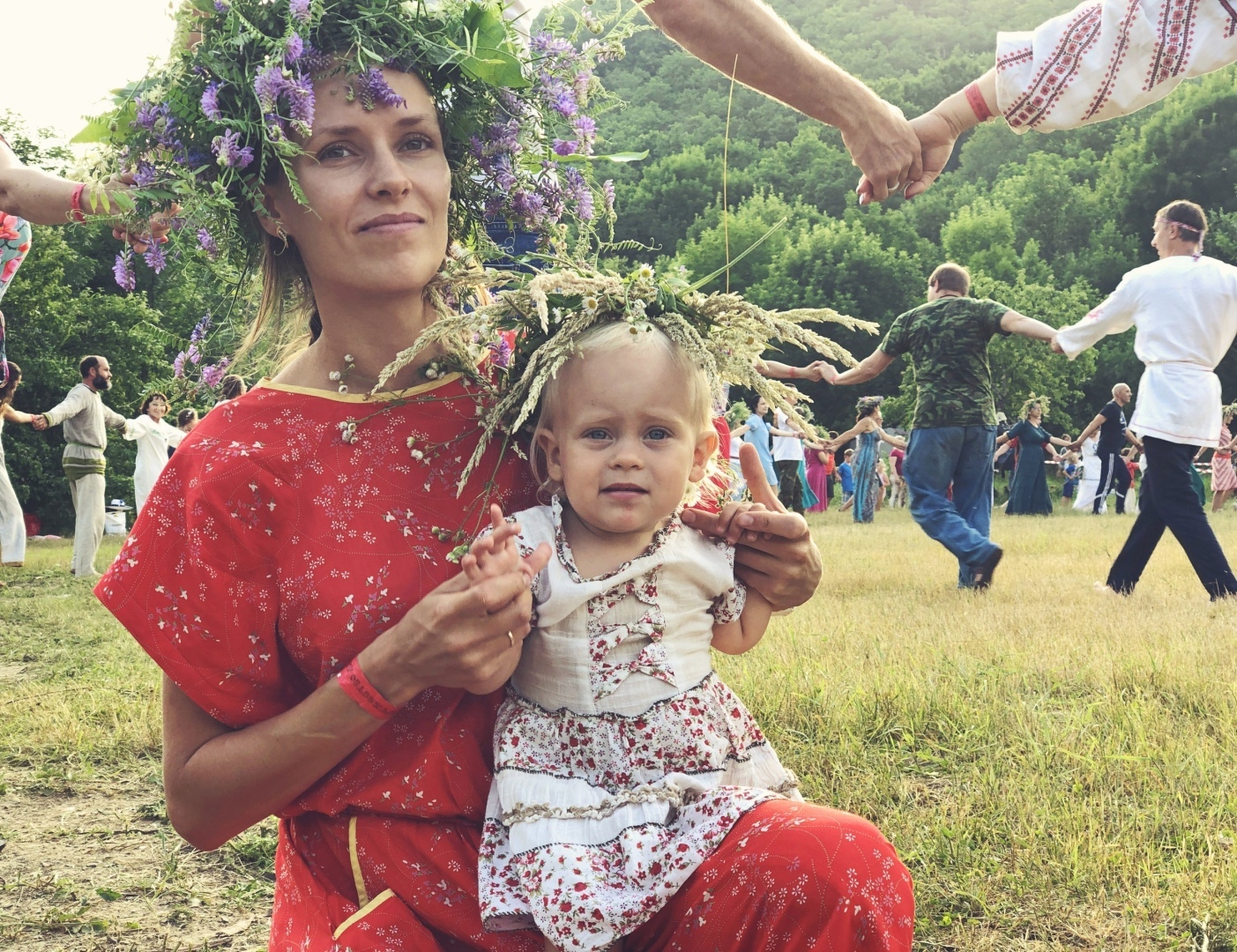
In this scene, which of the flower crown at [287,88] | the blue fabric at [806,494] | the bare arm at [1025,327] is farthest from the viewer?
the blue fabric at [806,494]

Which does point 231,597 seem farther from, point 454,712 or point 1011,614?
point 1011,614

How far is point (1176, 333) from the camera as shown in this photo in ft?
22.4

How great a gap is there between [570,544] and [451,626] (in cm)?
39

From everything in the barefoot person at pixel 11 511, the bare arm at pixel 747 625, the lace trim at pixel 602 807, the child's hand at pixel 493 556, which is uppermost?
the child's hand at pixel 493 556

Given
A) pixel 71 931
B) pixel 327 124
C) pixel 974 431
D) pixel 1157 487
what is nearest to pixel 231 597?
pixel 327 124

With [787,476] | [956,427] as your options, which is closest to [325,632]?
[956,427]

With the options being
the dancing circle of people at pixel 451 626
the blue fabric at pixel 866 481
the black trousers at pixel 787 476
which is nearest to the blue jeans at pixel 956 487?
the dancing circle of people at pixel 451 626

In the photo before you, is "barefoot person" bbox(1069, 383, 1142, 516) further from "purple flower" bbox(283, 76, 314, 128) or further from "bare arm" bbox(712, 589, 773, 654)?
"purple flower" bbox(283, 76, 314, 128)

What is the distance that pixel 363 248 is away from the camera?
6.94 feet

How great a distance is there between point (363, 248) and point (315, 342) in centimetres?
26

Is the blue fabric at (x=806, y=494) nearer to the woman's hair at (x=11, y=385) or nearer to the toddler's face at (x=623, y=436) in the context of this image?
the woman's hair at (x=11, y=385)

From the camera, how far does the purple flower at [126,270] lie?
2.23 metres

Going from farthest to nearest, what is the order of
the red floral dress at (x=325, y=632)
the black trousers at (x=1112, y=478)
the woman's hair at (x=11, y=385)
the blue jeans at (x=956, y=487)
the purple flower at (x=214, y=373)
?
the black trousers at (x=1112, y=478) → the woman's hair at (x=11, y=385) → the blue jeans at (x=956, y=487) → the purple flower at (x=214, y=373) → the red floral dress at (x=325, y=632)

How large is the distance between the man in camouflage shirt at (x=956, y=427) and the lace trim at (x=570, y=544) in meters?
5.68
